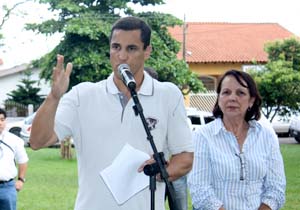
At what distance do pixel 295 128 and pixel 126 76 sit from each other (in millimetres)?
21872

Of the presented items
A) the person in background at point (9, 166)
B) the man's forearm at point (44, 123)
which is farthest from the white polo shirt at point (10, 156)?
the man's forearm at point (44, 123)

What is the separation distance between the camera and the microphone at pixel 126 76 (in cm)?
295

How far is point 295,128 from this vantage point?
24.1 meters

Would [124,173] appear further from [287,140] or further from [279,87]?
[287,140]

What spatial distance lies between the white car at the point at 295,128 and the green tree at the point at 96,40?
3812mm

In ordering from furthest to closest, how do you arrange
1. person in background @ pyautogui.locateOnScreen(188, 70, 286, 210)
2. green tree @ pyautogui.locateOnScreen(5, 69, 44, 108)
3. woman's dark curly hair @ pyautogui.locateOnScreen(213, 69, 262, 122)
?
green tree @ pyautogui.locateOnScreen(5, 69, 44, 108) < woman's dark curly hair @ pyautogui.locateOnScreen(213, 69, 262, 122) < person in background @ pyautogui.locateOnScreen(188, 70, 286, 210)

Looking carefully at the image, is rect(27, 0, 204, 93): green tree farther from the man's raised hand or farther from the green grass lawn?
the man's raised hand

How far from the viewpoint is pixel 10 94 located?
35.9 meters

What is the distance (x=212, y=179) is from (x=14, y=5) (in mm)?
29193

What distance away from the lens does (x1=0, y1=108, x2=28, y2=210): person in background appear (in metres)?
6.94

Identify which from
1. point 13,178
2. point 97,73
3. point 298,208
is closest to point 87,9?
point 97,73

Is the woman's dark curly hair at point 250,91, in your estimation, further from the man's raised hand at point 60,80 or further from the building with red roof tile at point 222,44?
the building with red roof tile at point 222,44

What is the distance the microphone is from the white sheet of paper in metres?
0.36

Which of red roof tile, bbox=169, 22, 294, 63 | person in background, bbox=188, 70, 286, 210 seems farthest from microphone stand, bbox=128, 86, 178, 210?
red roof tile, bbox=169, 22, 294, 63
